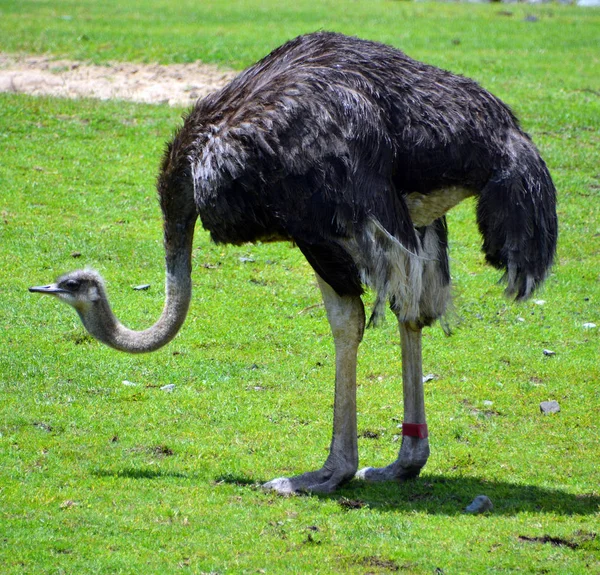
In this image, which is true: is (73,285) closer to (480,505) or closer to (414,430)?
(414,430)

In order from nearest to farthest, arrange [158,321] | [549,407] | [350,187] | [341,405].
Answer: [350,187]
[341,405]
[158,321]
[549,407]

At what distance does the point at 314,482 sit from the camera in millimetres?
6672

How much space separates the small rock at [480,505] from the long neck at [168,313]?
2133 mm

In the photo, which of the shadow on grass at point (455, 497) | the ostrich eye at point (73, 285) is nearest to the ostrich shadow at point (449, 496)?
the shadow on grass at point (455, 497)

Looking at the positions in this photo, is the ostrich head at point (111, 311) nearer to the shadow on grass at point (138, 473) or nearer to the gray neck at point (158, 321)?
the gray neck at point (158, 321)

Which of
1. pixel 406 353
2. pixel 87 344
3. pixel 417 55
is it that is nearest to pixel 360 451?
pixel 406 353

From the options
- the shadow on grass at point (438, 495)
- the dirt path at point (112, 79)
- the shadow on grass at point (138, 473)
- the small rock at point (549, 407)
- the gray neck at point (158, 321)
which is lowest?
the shadow on grass at point (138, 473)

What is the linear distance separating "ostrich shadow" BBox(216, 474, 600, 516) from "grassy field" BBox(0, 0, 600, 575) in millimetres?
20

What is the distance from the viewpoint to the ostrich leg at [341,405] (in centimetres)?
656

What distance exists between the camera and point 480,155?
6.41 metres

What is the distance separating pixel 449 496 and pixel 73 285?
2.75m

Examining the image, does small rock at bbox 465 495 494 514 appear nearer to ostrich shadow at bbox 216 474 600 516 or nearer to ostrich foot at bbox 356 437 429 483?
ostrich shadow at bbox 216 474 600 516

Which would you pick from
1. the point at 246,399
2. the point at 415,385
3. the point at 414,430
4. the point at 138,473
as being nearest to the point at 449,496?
the point at 414,430

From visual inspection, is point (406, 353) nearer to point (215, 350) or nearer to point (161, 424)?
point (161, 424)
